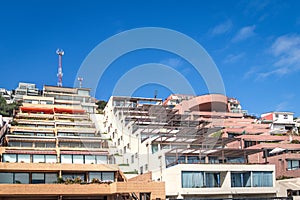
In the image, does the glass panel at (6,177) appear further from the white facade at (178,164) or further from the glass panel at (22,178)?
the white facade at (178,164)

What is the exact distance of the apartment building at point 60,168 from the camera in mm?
31453

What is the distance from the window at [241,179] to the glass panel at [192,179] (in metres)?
3.10

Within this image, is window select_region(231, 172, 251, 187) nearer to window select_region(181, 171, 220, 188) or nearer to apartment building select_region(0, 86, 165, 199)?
window select_region(181, 171, 220, 188)

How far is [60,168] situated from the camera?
36031 mm

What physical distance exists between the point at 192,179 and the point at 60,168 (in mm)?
10902

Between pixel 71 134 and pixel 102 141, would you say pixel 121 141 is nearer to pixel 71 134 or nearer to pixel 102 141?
pixel 102 141

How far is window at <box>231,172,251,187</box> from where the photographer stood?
36.8m

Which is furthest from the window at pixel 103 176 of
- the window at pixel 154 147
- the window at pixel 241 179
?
the window at pixel 241 179

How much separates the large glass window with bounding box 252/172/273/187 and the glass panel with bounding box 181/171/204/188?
507cm

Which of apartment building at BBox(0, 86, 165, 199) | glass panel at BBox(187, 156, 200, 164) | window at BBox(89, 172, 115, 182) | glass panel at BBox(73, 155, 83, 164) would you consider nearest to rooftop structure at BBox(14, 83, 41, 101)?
apartment building at BBox(0, 86, 165, 199)

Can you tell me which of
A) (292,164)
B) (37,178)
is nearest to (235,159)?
(292,164)

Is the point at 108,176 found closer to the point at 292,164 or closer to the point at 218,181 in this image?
the point at 218,181

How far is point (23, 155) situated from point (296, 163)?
26490mm

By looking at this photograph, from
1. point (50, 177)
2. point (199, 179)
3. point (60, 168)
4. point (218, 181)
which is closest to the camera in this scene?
point (199, 179)
